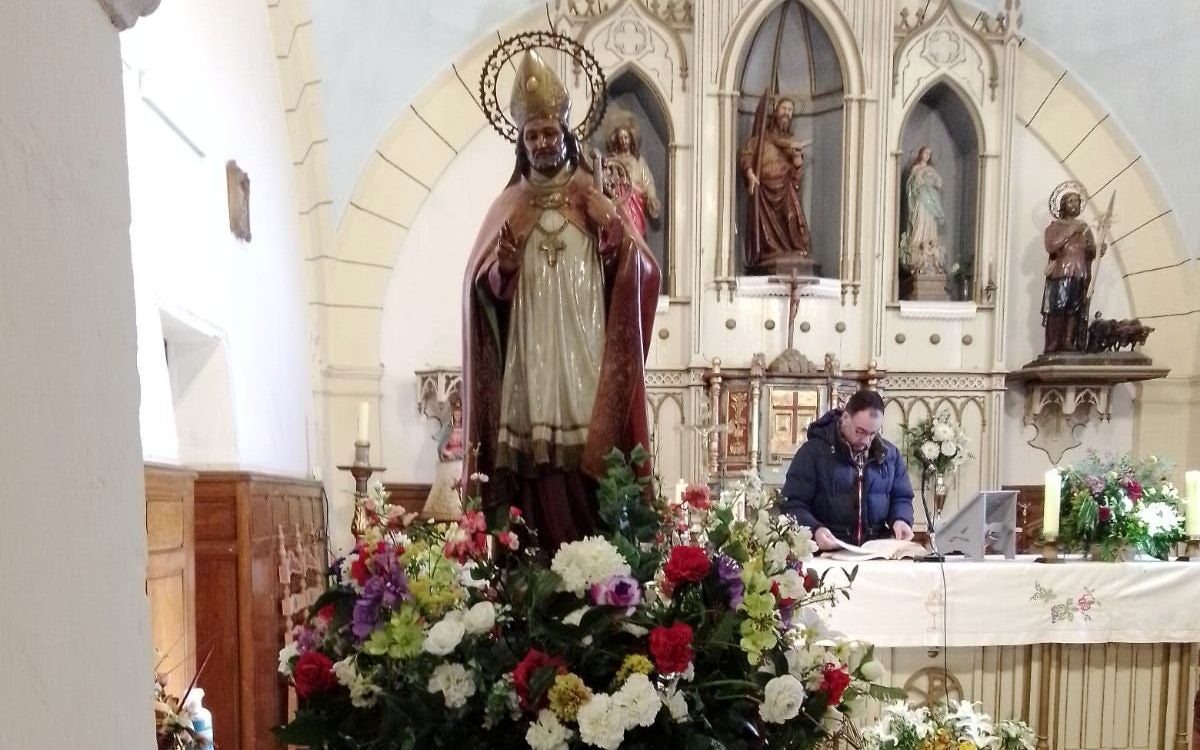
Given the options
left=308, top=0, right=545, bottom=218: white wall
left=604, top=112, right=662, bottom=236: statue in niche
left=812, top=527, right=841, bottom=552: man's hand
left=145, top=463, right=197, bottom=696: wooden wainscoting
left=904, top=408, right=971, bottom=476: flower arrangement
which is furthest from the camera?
left=604, top=112, right=662, bottom=236: statue in niche

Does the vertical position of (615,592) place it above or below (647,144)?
below

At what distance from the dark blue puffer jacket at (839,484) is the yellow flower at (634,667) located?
2486 mm

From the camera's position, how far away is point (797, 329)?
20.7ft

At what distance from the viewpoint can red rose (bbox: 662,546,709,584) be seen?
4.43ft

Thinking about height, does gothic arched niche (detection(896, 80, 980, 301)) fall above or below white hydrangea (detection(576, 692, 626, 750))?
above

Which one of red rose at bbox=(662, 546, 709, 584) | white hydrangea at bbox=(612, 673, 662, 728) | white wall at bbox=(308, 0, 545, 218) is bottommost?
white hydrangea at bbox=(612, 673, 662, 728)

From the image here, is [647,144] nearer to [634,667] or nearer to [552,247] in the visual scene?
[552,247]

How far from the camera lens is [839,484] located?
370 centimetres

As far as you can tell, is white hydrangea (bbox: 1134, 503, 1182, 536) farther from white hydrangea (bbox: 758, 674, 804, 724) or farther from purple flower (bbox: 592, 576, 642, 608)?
purple flower (bbox: 592, 576, 642, 608)

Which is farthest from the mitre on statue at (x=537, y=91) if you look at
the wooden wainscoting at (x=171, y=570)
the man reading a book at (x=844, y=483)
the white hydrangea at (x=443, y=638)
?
the man reading a book at (x=844, y=483)

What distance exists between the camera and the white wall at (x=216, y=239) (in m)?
3.12

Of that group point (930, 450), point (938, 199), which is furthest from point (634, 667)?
point (938, 199)

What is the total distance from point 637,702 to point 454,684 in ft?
1.02

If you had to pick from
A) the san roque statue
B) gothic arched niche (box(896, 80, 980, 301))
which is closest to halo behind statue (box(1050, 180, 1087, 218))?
gothic arched niche (box(896, 80, 980, 301))
